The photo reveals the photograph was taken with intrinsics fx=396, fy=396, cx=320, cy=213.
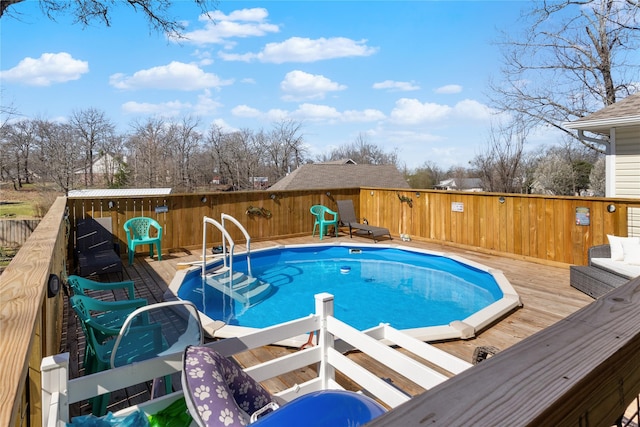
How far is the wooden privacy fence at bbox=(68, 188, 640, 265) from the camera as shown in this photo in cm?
657

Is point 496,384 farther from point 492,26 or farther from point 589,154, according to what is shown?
point 589,154

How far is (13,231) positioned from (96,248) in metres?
6.12

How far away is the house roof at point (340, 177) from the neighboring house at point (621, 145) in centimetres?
1482

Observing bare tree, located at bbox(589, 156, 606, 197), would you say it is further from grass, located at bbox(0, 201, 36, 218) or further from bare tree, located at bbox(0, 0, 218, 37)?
grass, located at bbox(0, 201, 36, 218)

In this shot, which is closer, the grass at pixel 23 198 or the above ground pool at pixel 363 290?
the above ground pool at pixel 363 290

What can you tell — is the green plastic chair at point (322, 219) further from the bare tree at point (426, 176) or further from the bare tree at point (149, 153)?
the bare tree at point (426, 176)

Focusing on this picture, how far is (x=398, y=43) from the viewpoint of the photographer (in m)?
17.0

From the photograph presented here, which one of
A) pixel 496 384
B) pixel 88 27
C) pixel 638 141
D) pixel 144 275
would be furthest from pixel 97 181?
pixel 496 384

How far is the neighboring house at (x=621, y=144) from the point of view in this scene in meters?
7.44

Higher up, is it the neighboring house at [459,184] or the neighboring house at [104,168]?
the neighboring house at [104,168]

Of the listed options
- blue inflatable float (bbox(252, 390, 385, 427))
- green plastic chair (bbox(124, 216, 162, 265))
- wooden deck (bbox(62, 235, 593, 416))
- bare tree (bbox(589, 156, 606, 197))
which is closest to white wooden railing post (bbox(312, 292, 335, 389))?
wooden deck (bbox(62, 235, 593, 416))

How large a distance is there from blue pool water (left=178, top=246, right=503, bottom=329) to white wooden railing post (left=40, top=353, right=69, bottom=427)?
3.64 meters

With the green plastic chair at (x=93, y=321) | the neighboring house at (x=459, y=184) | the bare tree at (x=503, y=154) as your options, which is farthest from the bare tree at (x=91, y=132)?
the green plastic chair at (x=93, y=321)

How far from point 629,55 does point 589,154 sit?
10.7 m
